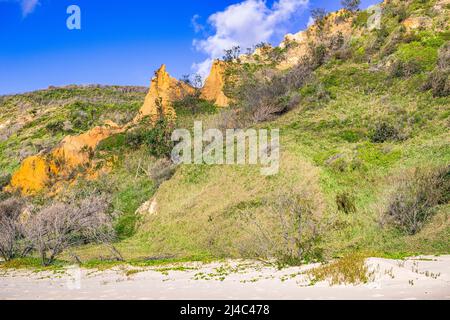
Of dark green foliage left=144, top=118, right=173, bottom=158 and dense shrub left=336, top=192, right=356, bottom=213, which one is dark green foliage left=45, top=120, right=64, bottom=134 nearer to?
dark green foliage left=144, top=118, right=173, bottom=158

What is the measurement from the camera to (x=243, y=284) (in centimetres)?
1268

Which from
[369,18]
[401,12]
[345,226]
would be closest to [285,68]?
[369,18]

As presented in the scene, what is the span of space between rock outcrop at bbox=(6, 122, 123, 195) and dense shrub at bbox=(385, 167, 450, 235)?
38.9 m

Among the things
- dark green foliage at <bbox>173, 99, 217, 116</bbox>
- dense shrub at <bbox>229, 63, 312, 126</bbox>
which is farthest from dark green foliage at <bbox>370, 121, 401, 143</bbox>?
dark green foliage at <bbox>173, 99, 217, 116</bbox>

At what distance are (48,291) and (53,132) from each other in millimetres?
68099

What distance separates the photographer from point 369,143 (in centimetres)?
3362

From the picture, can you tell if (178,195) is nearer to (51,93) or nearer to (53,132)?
(53,132)

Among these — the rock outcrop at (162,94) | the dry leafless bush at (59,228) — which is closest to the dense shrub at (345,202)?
the dry leafless bush at (59,228)

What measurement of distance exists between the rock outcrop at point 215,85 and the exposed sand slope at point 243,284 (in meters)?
45.1

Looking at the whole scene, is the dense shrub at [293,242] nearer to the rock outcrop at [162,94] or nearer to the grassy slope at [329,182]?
the grassy slope at [329,182]

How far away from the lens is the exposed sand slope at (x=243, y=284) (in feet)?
31.2

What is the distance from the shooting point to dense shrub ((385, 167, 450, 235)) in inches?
852

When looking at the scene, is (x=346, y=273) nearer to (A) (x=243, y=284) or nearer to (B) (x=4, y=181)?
(A) (x=243, y=284)

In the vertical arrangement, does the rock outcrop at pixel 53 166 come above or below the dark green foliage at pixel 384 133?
below
